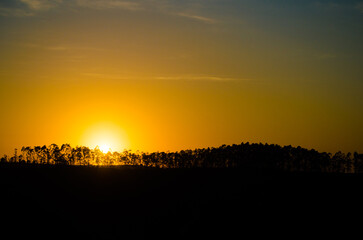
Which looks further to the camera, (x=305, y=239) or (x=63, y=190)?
(x=63, y=190)

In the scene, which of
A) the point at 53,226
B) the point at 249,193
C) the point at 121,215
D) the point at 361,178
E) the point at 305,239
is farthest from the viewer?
the point at 361,178

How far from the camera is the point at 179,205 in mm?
71438

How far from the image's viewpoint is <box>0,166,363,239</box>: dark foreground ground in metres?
60.8

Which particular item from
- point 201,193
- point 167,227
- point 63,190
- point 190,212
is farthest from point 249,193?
point 63,190

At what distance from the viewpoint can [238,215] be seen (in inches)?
2520

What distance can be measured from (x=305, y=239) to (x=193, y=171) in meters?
48.0

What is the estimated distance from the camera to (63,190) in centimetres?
8488

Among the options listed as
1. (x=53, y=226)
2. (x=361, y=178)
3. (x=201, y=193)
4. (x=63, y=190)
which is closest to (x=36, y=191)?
(x=63, y=190)

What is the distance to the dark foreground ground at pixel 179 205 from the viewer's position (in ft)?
200

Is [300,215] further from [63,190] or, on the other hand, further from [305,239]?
[63,190]

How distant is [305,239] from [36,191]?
5001 centimetres

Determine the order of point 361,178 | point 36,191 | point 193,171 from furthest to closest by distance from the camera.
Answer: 1. point 193,171
2. point 361,178
3. point 36,191

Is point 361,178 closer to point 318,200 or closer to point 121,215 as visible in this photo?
point 318,200

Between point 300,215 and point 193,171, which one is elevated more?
point 193,171
